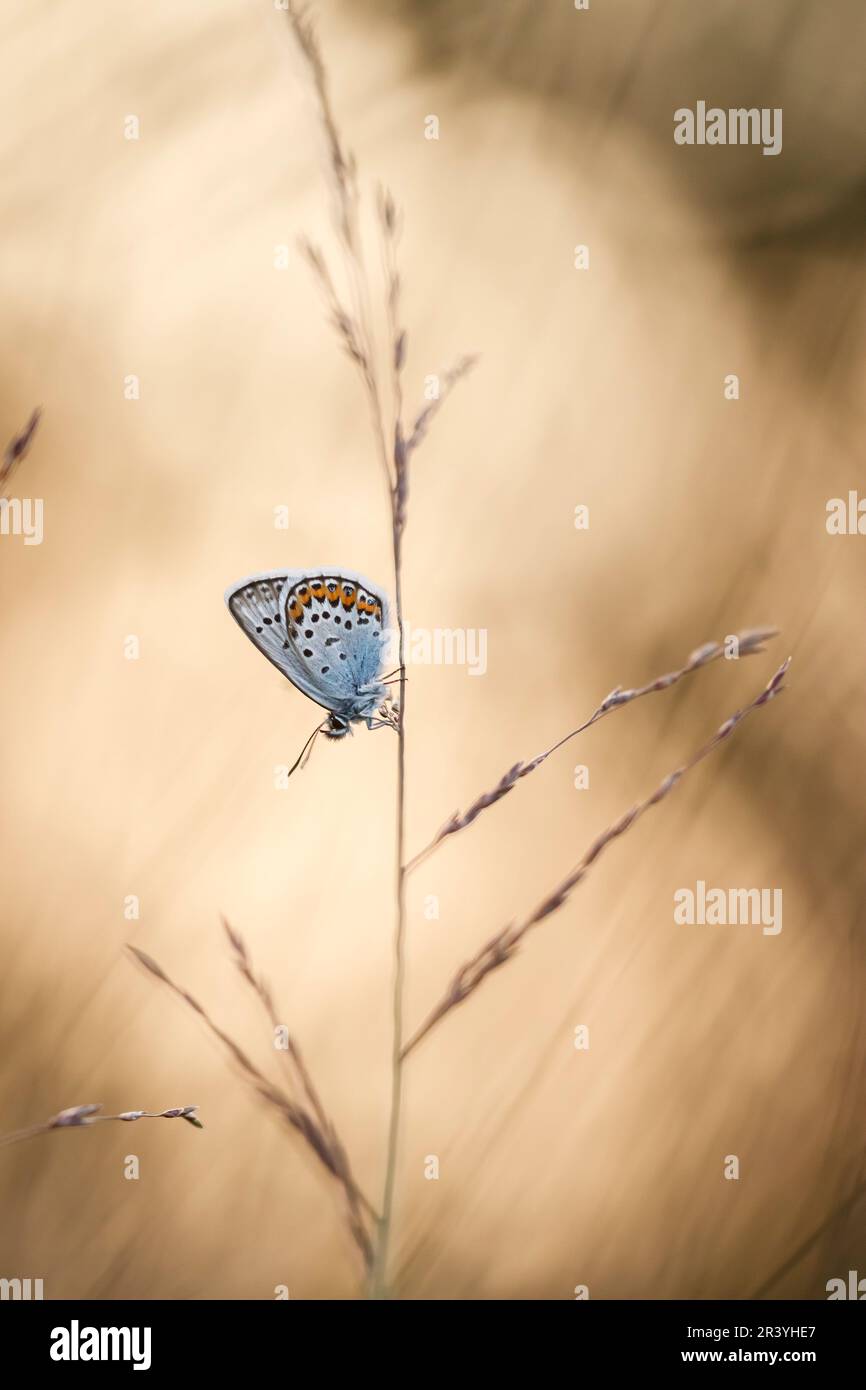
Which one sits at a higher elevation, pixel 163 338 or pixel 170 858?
pixel 163 338

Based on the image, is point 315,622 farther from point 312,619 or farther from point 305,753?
point 305,753

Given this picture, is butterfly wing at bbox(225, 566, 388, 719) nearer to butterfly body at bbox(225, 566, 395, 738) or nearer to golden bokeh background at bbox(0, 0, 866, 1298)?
butterfly body at bbox(225, 566, 395, 738)

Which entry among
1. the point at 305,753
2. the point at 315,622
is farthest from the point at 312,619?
the point at 305,753

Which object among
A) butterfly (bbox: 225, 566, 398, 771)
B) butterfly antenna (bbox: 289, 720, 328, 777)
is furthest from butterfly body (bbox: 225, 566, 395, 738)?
butterfly antenna (bbox: 289, 720, 328, 777)

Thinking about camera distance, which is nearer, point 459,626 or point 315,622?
point 315,622
